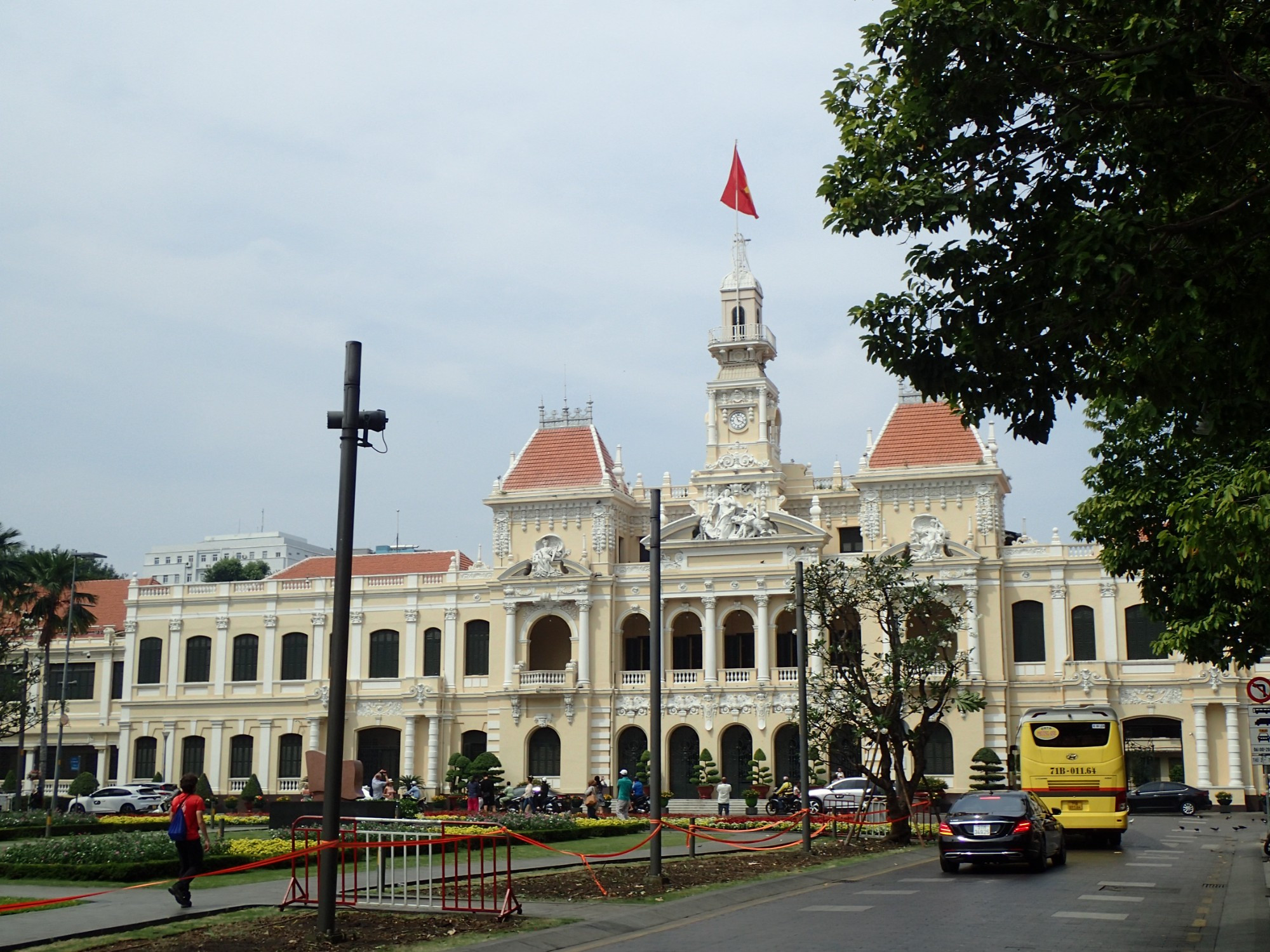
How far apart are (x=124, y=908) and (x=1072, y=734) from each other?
71.4 ft

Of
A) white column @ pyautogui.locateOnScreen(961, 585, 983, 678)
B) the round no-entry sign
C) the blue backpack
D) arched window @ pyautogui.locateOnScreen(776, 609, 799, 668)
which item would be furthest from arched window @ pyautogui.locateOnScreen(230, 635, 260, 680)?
the round no-entry sign

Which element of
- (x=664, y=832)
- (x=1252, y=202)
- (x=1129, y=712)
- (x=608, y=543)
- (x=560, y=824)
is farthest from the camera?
(x=608, y=543)

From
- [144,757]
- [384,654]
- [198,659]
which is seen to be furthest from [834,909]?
[144,757]

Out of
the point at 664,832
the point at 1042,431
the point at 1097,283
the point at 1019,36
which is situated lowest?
the point at 664,832

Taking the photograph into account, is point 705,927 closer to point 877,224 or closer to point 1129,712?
point 877,224

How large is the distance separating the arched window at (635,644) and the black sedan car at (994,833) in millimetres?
36025

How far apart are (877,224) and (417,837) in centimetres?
966

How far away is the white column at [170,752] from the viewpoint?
62.2 m

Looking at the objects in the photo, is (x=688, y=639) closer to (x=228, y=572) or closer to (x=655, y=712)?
(x=655, y=712)

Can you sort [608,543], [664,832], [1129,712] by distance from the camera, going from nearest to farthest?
[664,832], [1129,712], [608,543]

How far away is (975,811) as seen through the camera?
23.2m

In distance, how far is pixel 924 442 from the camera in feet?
185

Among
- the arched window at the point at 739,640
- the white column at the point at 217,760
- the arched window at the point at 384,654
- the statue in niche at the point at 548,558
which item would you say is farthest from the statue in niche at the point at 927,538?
the white column at the point at 217,760

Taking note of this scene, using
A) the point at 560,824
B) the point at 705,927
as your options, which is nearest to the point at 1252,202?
the point at 705,927
